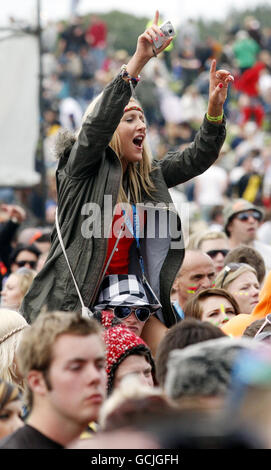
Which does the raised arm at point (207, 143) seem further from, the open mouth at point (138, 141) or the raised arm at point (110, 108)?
the raised arm at point (110, 108)

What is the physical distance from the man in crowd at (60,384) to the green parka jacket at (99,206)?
1.37 meters

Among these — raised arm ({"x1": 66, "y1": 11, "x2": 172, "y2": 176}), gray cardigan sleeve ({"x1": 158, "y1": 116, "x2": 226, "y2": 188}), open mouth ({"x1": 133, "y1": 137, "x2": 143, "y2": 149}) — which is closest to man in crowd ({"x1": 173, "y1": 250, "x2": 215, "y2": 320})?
gray cardigan sleeve ({"x1": 158, "y1": 116, "x2": 226, "y2": 188})

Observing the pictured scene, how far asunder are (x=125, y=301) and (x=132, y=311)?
0.26 feet

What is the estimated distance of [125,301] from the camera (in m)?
4.68

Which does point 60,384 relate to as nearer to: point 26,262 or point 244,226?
point 26,262

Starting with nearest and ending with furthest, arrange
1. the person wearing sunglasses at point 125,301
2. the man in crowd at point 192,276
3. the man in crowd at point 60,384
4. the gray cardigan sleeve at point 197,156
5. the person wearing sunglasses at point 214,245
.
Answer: the man in crowd at point 60,384, the person wearing sunglasses at point 125,301, the gray cardigan sleeve at point 197,156, the man in crowd at point 192,276, the person wearing sunglasses at point 214,245

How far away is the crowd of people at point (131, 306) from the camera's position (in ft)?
7.04

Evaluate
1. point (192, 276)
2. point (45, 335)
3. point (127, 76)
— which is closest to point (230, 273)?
point (192, 276)

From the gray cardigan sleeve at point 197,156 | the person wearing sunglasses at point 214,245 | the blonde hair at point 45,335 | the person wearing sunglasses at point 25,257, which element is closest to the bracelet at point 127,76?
the gray cardigan sleeve at point 197,156

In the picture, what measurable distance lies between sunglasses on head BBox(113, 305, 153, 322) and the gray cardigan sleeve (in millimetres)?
742

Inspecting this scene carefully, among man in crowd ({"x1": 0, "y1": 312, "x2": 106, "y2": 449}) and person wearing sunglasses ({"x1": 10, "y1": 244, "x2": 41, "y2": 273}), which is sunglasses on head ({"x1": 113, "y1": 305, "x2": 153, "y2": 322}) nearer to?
man in crowd ({"x1": 0, "y1": 312, "x2": 106, "y2": 449})

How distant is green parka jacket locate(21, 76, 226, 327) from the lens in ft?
14.2

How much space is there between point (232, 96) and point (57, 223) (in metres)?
18.9

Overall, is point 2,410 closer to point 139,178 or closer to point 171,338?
point 171,338
